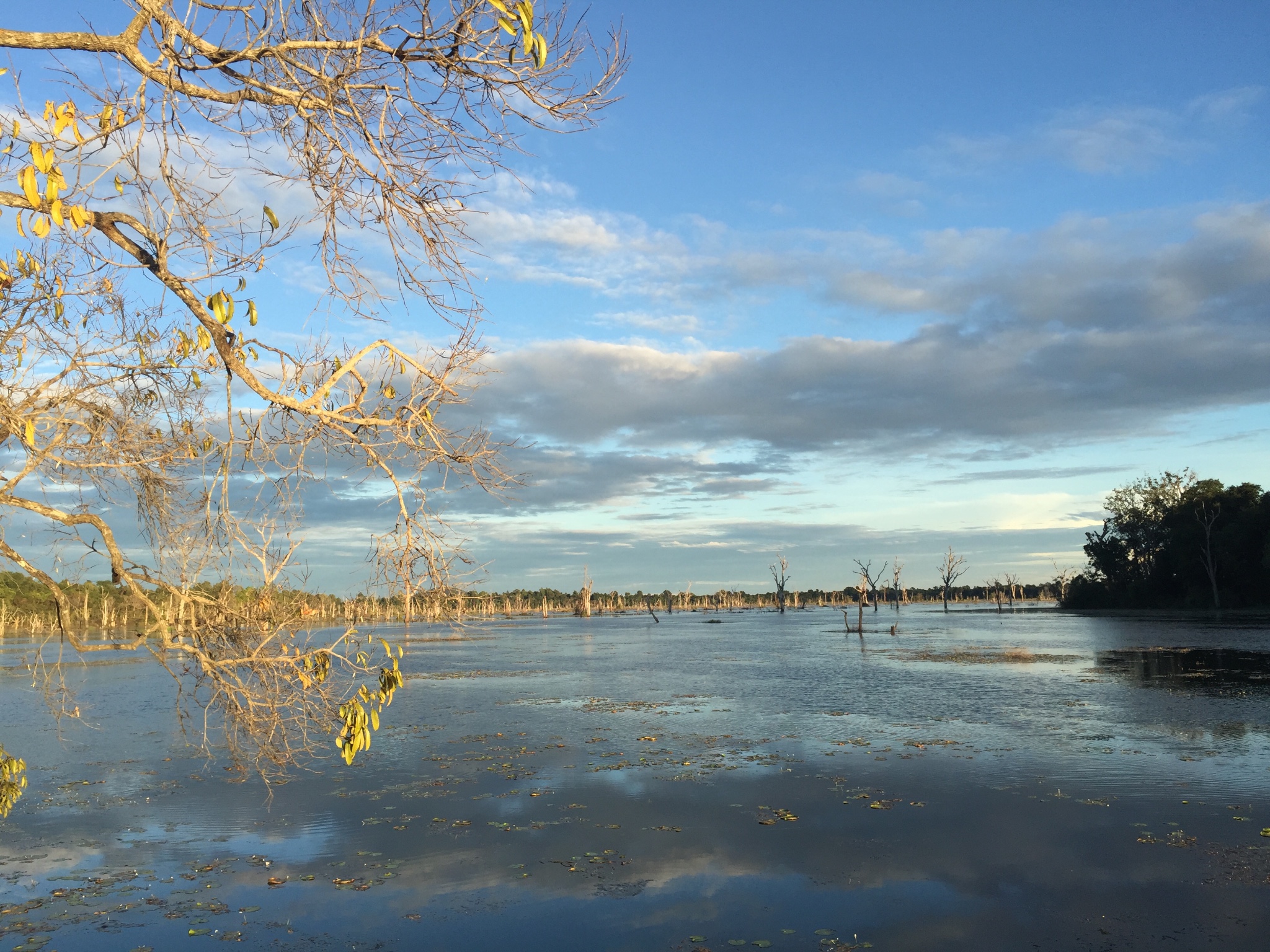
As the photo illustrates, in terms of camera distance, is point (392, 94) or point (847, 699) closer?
point (392, 94)

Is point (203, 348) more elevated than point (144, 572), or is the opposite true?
point (203, 348)

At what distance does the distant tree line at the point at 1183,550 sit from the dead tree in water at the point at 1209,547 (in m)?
0.08

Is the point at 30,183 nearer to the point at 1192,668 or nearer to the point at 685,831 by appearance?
the point at 685,831

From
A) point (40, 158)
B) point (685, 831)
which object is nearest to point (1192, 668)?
point (685, 831)

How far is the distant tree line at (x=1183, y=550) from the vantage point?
62.3m

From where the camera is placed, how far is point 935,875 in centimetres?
826

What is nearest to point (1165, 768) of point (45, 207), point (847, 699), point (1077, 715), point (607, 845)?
point (1077, 715)

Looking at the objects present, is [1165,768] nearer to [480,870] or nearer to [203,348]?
[480,870]

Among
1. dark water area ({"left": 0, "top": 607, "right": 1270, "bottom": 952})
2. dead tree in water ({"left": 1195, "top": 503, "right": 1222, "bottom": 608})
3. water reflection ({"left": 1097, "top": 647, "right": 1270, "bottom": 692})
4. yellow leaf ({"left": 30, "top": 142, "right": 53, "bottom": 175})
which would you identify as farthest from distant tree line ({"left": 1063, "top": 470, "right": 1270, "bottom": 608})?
yellow leaf ({"left": 30, "top": 142, "right": 53, "bottom": 175})

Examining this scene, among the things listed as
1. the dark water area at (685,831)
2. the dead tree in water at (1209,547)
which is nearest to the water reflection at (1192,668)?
the dark water area at (685,831)

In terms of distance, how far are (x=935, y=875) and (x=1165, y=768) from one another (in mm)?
6210

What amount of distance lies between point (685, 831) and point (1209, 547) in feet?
224

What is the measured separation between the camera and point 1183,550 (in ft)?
222

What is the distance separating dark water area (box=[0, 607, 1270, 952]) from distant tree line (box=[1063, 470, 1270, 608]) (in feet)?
163
